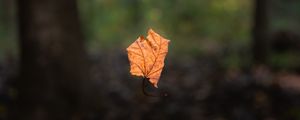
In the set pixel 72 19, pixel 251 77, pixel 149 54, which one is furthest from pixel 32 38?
pixel 149 54

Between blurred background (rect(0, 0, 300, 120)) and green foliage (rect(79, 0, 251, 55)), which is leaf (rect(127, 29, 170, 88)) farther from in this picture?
green foliage (rect(79, 0, 251, 55))

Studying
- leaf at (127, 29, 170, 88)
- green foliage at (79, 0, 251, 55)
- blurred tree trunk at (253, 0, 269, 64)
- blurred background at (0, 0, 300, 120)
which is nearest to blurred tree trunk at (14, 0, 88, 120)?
blurred background at (0, 0, 300, 120)

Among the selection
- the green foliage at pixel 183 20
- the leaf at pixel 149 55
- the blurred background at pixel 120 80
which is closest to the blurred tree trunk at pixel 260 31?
the blurred background at pixel 120 80

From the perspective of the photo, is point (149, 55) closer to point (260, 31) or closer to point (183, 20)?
point (260, 31)

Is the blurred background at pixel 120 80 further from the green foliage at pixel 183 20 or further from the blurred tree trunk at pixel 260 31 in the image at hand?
the green foliage at pixel 183 20

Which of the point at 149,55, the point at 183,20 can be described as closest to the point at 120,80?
the point at 149,55

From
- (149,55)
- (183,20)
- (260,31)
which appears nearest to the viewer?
(149,55)
